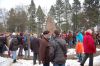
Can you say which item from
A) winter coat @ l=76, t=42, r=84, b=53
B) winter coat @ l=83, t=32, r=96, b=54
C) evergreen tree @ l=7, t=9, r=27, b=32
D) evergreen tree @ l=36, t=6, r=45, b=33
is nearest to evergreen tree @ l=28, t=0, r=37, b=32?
evergreen tree @ l=36, t=6, r=45, b=33

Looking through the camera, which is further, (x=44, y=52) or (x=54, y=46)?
(x=44, y=52)

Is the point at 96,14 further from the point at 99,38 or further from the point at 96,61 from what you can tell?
the point at 96,61

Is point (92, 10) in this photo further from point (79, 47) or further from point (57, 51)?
point (57, 51)

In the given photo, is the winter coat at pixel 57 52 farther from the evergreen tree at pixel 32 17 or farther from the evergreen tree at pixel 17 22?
the evergreen tree at pixel 32 17

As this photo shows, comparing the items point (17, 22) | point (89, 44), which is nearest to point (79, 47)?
point (89, 44)

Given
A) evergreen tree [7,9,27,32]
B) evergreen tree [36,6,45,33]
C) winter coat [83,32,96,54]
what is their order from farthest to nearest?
evergreen tree [36,6,45,33] → evergreen tree [7,9,27,32] → winter coat [83,32,96,54]

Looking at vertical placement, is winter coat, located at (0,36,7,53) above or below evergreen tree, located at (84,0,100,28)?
below

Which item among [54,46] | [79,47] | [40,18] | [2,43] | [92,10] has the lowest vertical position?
[2,43]

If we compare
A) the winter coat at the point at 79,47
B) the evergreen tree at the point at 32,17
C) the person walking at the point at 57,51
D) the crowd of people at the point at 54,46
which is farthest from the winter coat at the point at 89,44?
the evergreen tree at the point at 32,17

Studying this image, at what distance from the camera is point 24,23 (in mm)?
96562

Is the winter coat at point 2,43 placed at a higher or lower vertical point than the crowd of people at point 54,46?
lower

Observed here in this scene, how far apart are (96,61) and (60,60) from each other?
7.14 metres

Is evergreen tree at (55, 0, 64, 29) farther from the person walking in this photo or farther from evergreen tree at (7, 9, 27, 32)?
the person walking

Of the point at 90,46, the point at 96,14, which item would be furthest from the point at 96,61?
the point at 96,14
